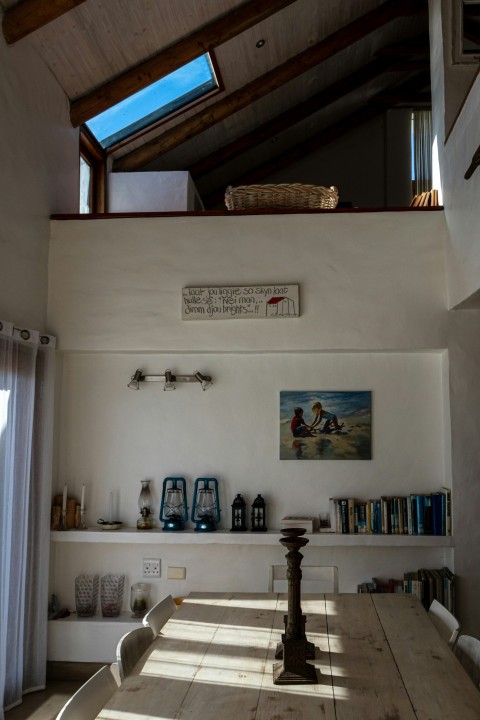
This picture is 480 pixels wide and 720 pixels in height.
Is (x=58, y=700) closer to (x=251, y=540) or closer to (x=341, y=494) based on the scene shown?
(x=251, y=540)

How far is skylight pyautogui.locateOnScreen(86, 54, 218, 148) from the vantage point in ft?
20.1

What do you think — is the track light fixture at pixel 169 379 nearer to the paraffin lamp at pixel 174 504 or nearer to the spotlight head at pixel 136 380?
the spotlight head at pixel 136 380

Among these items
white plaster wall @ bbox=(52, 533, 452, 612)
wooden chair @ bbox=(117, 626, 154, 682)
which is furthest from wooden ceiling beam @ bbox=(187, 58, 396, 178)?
wooden chair @ bbox=(117, 626, 154, 682)

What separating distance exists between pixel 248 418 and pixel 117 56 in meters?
2.78

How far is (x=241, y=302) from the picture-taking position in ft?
16.5

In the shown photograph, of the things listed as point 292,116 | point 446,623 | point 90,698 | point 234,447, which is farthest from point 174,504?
point 292,116

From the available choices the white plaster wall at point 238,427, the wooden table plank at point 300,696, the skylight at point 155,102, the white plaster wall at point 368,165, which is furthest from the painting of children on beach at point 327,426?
the white plaster wall at point 368,165

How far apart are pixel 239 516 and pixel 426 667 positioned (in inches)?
95.2

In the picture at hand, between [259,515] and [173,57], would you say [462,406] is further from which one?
[173,57]

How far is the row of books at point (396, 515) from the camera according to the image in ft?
16.2

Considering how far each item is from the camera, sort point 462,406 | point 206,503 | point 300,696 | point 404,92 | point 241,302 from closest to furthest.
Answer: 1. point 300,696
2. point 462,406
3. point 241,302
4. point 206,503
5. point 404,92

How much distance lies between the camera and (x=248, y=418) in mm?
5234

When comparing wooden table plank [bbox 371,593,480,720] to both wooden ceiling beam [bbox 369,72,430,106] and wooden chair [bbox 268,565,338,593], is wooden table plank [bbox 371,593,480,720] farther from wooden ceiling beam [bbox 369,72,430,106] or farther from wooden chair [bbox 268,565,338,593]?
wooden ceiling beam [bbox 369,72,430,106]

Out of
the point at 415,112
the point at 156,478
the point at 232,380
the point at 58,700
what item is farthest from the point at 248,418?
the point at 415,112
